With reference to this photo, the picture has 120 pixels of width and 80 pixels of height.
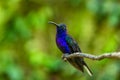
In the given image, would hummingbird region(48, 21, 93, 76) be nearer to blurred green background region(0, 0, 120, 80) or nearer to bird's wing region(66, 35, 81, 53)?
bird's wing region(66, 35, 81, 53)

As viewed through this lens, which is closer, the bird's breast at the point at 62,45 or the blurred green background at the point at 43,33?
the bird's breast at the point at 62,45

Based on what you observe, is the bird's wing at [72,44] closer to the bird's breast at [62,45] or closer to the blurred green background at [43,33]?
the bird's breast at [62,45]

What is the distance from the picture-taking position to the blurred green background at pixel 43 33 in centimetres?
489

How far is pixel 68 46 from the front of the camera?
5.49 ft

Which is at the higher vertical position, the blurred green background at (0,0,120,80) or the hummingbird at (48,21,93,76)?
the hummingbird at (48,21,93,76)

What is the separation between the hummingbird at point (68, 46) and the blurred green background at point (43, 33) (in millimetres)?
3108

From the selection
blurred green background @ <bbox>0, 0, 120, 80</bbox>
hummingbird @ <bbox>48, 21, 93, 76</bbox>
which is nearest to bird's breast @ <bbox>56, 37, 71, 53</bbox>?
hummingbird @ <bbox>48, 21, 93, 76</bbox>

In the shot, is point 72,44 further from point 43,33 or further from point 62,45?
point 43,33

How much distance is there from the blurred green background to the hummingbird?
10.2ft

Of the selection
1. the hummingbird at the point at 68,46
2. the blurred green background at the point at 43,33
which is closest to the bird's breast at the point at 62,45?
the hummingbird at the point at 68,46

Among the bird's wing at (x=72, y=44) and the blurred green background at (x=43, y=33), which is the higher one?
the bird's wing at (x=72, y=44)

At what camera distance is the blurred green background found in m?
4.89

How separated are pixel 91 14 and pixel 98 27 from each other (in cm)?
16

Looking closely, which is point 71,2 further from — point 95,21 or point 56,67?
point 56,67
